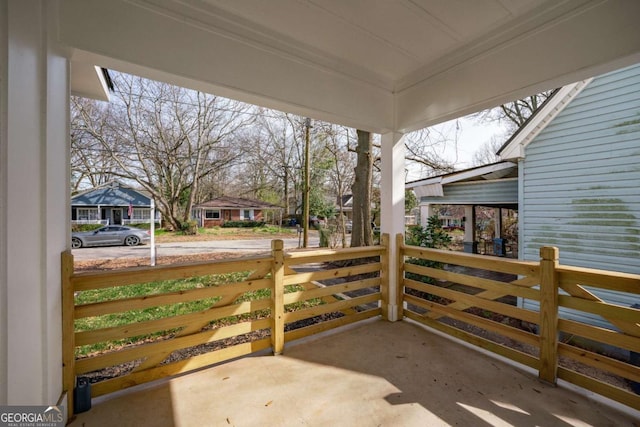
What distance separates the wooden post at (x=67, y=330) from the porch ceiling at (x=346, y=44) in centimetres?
119

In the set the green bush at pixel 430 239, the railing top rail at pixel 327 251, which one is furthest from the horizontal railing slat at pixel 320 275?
the green bush at pixel 430 239

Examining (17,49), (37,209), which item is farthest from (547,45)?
(37,209)

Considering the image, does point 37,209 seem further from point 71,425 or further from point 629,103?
point 629,103

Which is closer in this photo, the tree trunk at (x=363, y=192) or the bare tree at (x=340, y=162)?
the tree trunk at (x=363, y=192)

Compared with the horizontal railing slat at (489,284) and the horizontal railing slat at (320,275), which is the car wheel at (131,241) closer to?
the horizontal railing slat at (320,275)

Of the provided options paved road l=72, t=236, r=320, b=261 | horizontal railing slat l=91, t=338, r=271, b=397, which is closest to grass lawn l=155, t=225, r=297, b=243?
paved road l=72, t=236, r=320, b=261

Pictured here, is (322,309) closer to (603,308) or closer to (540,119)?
(603,308)

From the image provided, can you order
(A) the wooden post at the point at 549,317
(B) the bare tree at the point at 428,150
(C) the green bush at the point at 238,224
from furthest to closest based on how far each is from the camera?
(C) the green bush at the point at 238,224
(B) the bare tree at the point at 428,150
(A) the wooden post at the point at 549,317

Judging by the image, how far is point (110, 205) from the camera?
9.38m

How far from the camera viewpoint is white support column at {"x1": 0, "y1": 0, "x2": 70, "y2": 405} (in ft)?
3.29

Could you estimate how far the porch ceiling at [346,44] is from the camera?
1548mm

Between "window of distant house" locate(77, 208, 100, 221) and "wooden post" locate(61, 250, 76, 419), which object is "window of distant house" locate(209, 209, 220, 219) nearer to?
"window of distant house" locate(77, 208, 100, 221)

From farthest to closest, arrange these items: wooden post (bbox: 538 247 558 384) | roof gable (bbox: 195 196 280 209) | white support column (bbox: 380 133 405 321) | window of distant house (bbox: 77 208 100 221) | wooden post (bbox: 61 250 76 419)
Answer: roof gable (bbox: 195 196 280 209), window of distant house (bbox: 77 208 100 221), white support column (bbox: 380 133 405 321), wooden post (bbox: 538 247 558 384), wooden post (bbox: 61 250 76 419)

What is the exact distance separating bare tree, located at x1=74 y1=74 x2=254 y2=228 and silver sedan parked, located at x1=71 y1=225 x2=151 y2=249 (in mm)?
2469
